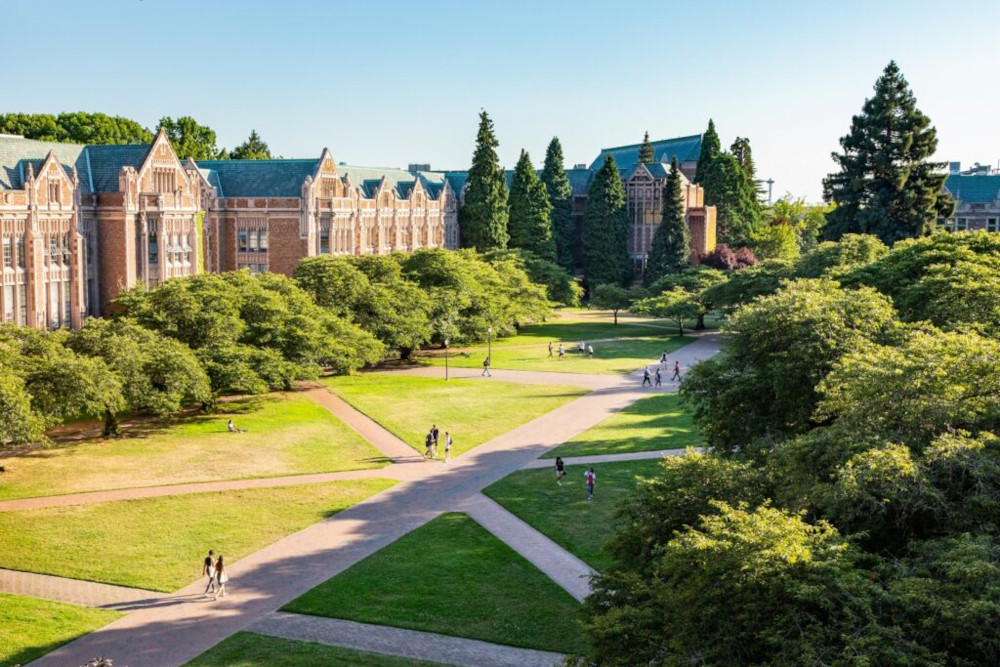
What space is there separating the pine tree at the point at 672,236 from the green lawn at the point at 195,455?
58901mm

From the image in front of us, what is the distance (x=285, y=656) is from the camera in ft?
80.0

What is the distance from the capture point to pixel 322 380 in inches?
2534

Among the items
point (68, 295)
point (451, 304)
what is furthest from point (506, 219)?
point (68, 295)

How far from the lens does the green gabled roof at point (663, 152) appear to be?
135m

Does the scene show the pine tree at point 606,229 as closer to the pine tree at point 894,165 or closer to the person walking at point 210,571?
the pine tree at point 894,165

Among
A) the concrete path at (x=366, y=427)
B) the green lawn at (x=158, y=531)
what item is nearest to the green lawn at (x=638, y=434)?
the concrete path at (x=366, y=427)

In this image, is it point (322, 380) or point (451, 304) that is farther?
point (451, 304)

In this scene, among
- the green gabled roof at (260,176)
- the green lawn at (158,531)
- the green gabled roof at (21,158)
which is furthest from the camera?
the green gabled roof at (260,176)

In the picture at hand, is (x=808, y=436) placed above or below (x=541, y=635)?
above

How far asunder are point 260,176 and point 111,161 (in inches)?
690

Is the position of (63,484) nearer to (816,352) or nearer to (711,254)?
(816,352)

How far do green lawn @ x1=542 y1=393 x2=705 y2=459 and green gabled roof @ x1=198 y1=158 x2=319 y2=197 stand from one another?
41.6m

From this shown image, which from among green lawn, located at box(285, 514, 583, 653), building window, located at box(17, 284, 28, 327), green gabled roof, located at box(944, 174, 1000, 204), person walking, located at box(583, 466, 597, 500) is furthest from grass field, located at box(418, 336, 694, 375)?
green gabled roof, located at box(944, 174, 1000, 204)

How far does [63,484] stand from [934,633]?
3384 cm
